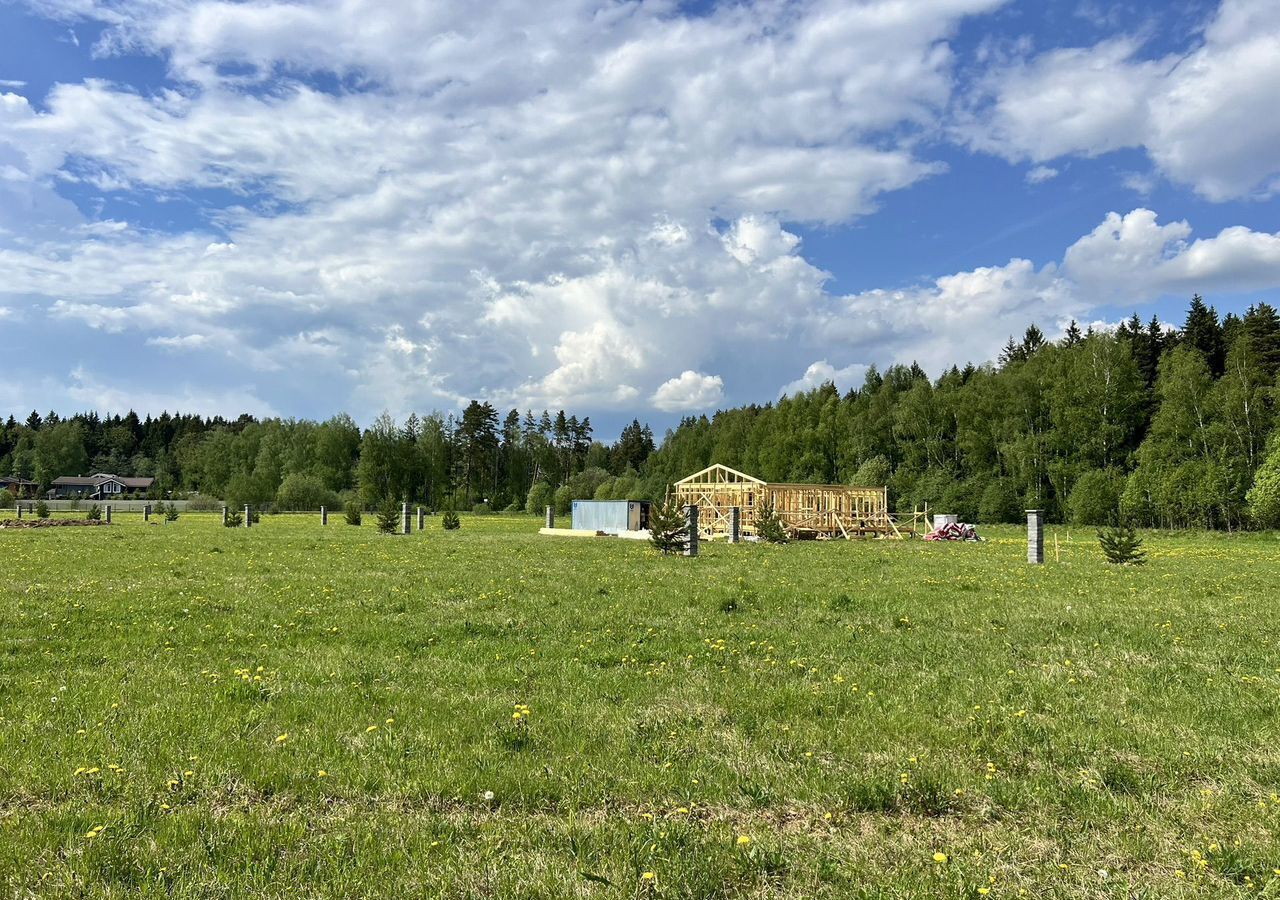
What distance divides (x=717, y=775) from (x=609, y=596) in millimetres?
10098

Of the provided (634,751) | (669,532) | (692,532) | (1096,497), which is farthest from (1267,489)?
(634,751)

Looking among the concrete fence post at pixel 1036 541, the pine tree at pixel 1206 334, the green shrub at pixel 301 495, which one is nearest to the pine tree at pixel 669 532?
the concrete fence post at pixel 1036 541

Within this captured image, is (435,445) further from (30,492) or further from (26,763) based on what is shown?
(26,763)

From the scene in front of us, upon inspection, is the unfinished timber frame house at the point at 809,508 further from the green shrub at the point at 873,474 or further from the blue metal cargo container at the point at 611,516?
the green shrub at the point at 873,474

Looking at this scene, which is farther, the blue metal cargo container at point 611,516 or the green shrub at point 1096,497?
the green shrub at point 1096,497

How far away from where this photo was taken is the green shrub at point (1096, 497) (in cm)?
6625

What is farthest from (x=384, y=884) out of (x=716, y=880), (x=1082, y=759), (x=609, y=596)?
(x=609, y=596)

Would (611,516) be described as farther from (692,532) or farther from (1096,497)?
(1096,497)

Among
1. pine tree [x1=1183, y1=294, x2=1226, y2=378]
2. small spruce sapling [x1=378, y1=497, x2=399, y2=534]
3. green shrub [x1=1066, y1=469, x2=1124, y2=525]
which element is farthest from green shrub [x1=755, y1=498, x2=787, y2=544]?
pine tree [x1=1183, y1=294, x2=1226, y2=378]

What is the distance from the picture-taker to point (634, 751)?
6727 mm

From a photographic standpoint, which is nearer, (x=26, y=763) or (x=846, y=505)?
(x=26, y=763)

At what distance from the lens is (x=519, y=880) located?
457 centimetres

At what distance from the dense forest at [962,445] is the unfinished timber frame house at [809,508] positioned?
25.5 metres

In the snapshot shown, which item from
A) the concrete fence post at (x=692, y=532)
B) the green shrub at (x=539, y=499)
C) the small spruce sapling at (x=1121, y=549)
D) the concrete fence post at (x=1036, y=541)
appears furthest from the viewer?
the green shrub at (x=539, y=499)
